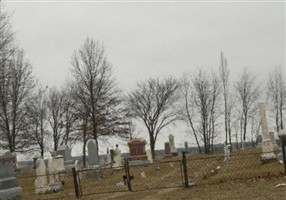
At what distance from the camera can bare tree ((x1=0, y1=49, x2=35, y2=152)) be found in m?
27.7

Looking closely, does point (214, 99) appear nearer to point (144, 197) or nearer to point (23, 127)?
point (23, 127)

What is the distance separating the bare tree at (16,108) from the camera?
27.7 meters

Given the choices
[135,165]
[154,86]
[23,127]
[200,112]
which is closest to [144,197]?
[135,165]

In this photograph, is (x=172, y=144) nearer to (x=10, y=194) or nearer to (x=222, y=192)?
(x=10, y=194)

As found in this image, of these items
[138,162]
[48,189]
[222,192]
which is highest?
[222,192]

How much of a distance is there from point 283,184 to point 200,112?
39426 mm

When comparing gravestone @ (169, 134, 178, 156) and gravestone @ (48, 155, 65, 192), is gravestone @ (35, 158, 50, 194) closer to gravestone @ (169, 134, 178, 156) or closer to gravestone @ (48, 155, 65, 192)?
gravestone @ (48, 155, 65, 192)

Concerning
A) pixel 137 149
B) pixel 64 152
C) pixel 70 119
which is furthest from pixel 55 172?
pixel 70 119

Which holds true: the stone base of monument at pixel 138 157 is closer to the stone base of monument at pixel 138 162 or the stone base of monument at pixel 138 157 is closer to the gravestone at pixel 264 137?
the stone base of monument at pixel 138 162

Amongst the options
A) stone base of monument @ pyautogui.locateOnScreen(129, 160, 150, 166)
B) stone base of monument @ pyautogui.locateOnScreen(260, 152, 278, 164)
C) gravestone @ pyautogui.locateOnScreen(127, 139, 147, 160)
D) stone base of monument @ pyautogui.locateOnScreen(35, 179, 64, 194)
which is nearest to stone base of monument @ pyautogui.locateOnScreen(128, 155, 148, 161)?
gravestone @ pyautogui.locateOnScreen(127, 139, 147, 160)

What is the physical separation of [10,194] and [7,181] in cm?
45

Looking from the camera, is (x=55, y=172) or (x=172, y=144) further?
(x=172, y=144)

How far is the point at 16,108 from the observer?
29.4m

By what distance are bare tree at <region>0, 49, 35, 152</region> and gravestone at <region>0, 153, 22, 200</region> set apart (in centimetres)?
1236
